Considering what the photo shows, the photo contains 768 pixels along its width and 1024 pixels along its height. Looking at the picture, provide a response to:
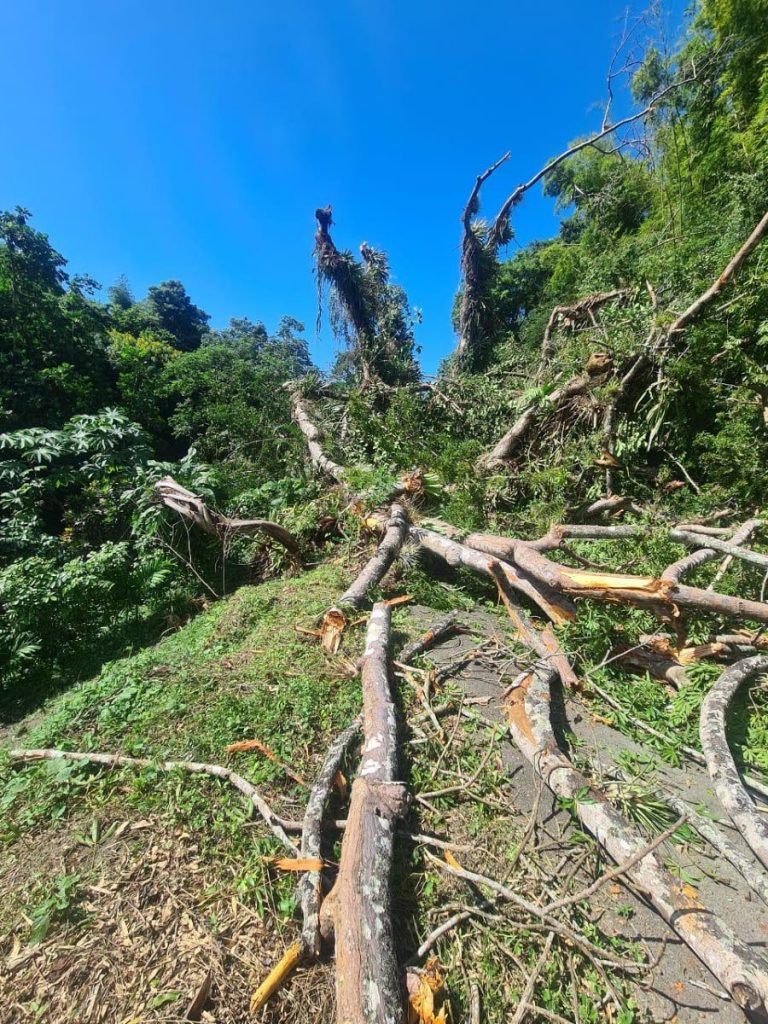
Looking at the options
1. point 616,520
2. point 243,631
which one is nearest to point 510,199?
point 616,520

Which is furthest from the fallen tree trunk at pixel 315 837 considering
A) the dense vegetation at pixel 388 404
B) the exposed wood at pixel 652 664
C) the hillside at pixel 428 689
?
the dense vegetation at pixel 388 404

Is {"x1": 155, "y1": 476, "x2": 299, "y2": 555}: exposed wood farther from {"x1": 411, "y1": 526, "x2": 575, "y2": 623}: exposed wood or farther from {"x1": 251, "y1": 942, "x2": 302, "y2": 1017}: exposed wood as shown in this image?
{"x1": 251, "y1": 942, "x2": 302, "y2": 1017}: exposed wood

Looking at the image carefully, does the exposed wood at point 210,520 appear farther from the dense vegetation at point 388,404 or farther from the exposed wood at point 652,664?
the exposed wood at point 652,664

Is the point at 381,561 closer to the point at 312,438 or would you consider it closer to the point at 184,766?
the point at 184,766

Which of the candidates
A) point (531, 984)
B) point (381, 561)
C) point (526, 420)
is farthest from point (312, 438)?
point (531, 984)

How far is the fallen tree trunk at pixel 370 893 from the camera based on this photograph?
51.6 inches

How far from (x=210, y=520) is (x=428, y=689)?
373 centimetres

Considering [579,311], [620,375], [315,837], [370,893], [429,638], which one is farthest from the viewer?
[579,311]

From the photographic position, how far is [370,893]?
1.59 metres

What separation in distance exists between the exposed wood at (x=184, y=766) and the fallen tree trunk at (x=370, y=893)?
0.34m

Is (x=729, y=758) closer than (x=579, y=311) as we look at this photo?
Yes

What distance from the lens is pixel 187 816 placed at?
206 centimetres

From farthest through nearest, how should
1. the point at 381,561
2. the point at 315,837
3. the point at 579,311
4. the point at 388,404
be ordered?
the point at 388,404
the point at 579,311
the point at 381,561
the point at 315,837

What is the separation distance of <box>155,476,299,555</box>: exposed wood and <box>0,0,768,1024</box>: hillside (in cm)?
5
